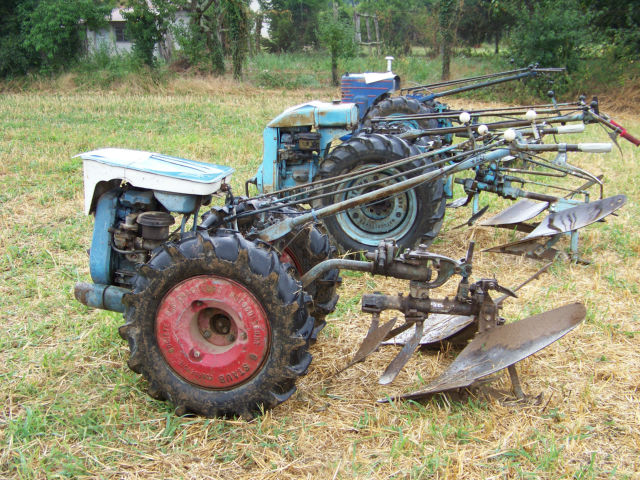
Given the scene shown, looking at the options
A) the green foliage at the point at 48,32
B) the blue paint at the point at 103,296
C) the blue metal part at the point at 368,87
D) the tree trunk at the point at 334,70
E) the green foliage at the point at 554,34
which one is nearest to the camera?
the blue paint at the point at 103,296

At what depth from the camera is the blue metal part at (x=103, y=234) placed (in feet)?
11.1

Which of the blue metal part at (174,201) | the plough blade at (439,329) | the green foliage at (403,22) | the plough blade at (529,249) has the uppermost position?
the green foliage at (403,22)

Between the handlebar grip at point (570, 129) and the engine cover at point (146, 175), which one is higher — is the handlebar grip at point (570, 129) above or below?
above

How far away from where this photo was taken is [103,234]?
11.1ft

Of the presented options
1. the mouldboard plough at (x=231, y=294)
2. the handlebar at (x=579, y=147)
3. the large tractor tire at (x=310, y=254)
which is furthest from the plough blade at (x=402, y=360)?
the handlebar at (x=579, y=147)

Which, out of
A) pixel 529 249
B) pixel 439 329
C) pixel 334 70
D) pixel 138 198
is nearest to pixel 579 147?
pixel 529 249

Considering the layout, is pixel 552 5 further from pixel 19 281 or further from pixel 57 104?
pixel 19 281

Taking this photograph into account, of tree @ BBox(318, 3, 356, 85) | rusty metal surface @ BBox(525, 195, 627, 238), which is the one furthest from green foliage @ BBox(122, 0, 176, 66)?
rusty metal surface @ BBox(525, 195, 627, 238)

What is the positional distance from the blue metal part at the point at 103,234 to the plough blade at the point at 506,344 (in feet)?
5.81

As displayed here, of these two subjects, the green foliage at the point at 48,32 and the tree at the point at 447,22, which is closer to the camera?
the tree at the point at 447,22

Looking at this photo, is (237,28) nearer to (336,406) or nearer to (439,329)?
(439,329)

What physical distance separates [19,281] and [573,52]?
18.6 m

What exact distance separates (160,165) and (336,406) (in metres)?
1.67

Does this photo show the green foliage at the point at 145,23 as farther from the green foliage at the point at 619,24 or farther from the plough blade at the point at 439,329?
the plough blade at the point at 439,329
